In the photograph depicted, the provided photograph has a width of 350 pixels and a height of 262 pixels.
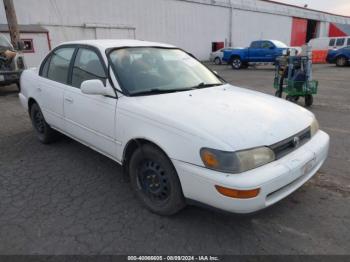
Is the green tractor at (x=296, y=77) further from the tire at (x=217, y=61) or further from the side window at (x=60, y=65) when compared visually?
the tire at (x=217, y=61)

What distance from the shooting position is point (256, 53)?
18359 millimetres

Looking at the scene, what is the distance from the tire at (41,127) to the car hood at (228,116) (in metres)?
2.34

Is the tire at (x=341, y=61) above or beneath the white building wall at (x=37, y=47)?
beneath

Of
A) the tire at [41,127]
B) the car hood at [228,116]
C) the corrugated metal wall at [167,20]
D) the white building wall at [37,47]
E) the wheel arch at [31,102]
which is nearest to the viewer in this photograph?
the car hood at [228,116]

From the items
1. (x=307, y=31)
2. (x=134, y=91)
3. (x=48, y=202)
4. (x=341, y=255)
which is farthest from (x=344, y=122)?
(x=307, y=31)

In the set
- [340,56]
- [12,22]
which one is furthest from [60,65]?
[340,56]

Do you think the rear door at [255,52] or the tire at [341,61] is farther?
the tire at [341,61]

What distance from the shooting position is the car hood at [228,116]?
2.37 m

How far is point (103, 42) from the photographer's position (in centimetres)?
369

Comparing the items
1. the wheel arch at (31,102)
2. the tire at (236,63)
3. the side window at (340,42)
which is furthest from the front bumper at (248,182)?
the side window at (340,42)

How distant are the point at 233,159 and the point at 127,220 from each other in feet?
4.08

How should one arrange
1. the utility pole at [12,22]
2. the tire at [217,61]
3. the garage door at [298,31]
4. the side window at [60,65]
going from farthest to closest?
the garage door at [298,31]
the tire at [217,61]
the utility pole at [12,22]
the side window at [60,65]

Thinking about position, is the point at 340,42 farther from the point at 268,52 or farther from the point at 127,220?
the point at 127,220

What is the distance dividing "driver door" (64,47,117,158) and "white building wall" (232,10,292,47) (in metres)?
26.4
